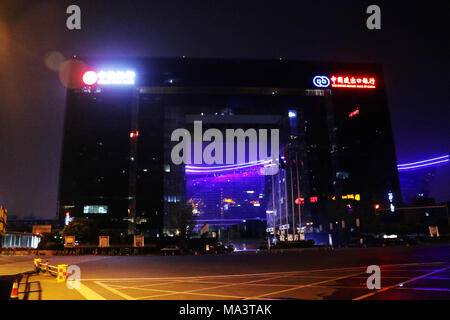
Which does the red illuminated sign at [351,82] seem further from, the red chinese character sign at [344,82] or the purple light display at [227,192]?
the purple light display at [227,192]

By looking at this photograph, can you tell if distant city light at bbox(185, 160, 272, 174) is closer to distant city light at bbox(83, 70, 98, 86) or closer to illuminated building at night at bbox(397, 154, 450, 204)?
distant city light at bbox(83, 70, 98, 86)

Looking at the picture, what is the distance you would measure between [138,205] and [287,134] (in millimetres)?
39649

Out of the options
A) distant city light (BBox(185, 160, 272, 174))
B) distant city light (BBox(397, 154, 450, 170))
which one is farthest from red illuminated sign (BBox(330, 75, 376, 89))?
distant city light (BBox(185, 160, 272, 174))

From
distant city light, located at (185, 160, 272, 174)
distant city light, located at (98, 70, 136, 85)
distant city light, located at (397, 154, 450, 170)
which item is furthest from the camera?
distant city light, located at (185, 160, 272, 174)

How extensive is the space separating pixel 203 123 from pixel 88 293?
7983 cm

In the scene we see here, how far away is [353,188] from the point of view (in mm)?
84625

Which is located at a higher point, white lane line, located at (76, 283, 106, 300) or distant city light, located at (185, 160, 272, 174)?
distant city light, located at (185, 160, 272, 174)

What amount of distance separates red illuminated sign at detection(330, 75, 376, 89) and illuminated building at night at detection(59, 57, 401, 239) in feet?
0.76

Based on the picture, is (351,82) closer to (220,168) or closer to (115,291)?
(220,168)

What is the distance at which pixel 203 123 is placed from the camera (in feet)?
297

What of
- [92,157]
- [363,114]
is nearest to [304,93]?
[363,114]

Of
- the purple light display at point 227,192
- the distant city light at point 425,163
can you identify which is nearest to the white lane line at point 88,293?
the purple light display at point 227,192

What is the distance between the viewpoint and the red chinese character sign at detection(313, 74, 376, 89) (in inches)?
3019

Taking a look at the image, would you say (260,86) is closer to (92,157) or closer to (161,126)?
(161,126)
